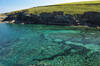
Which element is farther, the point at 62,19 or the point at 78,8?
the point at 78,8

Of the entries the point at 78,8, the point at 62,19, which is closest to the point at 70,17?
the point at 62,19

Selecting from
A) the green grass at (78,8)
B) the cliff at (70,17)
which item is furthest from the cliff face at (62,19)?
the green grass at (78,8)

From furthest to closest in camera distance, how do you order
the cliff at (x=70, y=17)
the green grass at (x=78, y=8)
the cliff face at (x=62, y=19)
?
the green grass at (x=78, y=8), the cliff at (x=70, y=17), the cliff face at (x=62, y=19)

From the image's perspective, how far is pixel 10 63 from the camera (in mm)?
16844

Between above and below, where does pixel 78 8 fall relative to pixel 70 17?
above

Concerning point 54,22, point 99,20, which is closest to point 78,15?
point 99,20

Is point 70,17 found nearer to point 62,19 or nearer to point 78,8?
point 62,19

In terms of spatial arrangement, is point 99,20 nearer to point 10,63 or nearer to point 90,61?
point 90,61

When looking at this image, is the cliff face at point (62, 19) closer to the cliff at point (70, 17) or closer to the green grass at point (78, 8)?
the cliff at point (70, 17)

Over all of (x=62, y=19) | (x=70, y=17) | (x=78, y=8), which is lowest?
(x=62, y=19)

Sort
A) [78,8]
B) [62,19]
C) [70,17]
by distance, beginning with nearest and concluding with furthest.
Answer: [70,17], [62,19], [78,8]

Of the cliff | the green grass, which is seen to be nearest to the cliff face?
the cliff

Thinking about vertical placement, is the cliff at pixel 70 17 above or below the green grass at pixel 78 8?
below

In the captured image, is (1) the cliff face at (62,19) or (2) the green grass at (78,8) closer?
(1) the cliff face at (62,19)
